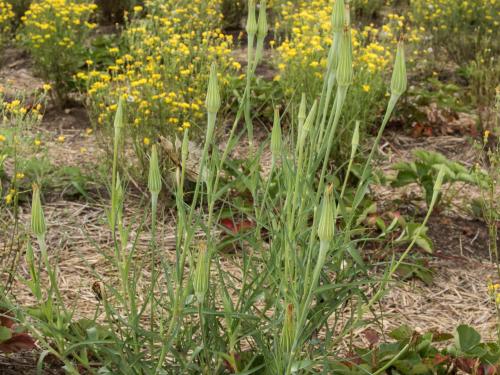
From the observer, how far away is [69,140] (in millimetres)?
4602

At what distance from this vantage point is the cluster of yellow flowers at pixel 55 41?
16.6 ft

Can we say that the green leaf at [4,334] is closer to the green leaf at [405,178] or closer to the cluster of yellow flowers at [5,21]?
the green leaf at [405,178]

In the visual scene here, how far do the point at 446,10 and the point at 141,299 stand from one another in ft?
13.8

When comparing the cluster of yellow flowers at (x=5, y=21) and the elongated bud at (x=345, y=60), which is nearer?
the elongated bud at (x=345, y=60)

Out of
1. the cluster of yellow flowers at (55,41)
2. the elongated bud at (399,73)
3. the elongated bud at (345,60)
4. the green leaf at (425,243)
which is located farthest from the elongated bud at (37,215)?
the cluster of yellow flowers at (55,41)

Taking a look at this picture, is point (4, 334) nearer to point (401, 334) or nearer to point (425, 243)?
point (401, 334)

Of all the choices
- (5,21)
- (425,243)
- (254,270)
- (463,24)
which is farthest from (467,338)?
(5,21)

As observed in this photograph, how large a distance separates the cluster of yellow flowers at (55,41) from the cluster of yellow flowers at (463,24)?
107 inches

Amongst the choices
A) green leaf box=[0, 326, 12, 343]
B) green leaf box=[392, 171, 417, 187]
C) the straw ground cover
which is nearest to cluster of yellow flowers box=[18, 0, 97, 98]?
the straw ground cover

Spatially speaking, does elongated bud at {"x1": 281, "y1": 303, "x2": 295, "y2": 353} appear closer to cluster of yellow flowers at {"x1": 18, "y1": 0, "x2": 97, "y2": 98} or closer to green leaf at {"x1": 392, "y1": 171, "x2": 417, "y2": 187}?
green leaf at {"x1": 392, "y1": 171, "x2": 417, "y2": 187}

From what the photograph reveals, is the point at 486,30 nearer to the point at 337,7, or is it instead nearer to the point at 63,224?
the point at 63,224

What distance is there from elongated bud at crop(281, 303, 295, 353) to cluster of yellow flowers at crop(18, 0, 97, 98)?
3654 millimetres

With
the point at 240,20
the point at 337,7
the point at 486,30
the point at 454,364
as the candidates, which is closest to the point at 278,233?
the point at 337,7

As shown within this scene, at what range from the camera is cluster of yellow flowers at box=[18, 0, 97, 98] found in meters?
5.06
